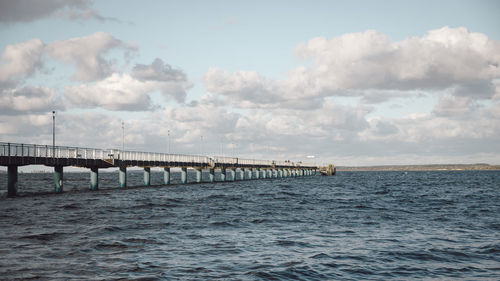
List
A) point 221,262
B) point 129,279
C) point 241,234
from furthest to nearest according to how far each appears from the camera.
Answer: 1. point 241,234
2. point 221,262
3. point 129,279

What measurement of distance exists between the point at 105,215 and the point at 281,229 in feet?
43.2

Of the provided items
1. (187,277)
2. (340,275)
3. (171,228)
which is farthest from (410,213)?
(187,277)

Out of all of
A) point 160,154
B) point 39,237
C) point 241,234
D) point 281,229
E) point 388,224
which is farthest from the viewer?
point 160,154

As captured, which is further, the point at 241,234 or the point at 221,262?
the point at 241,234

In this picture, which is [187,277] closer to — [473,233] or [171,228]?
[171,228]

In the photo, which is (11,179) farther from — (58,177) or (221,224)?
(221,224)

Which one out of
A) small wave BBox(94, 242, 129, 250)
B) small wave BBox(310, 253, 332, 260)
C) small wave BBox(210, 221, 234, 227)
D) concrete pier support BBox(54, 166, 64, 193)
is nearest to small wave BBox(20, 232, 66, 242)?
small wave BBox(94, 242, 129, 250)

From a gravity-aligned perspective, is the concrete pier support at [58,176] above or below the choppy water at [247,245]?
above

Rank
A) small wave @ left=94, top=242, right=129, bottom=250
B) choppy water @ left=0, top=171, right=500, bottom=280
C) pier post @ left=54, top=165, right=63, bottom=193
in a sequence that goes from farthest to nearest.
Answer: pier post @ left=54, top=165, right=63, bottom=193, small wave @ left=94, top=242, right=129, bottom=250, choppy water @ left=0, top=171, right=500, bottom=280

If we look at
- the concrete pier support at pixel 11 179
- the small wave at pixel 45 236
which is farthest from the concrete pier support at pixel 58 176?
the small wave at pixel 45 236

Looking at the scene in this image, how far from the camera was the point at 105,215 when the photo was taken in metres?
31.4

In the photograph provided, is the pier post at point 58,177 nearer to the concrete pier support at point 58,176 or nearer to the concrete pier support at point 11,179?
the concrete pier support at point 58,176

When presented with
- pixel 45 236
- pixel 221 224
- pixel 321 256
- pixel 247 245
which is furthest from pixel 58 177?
pixel 321 256

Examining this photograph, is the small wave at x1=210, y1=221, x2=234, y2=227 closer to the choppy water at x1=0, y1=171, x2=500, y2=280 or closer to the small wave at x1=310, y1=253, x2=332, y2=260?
the choppy water at x1=0, y1=171, x2=500, y2=280
